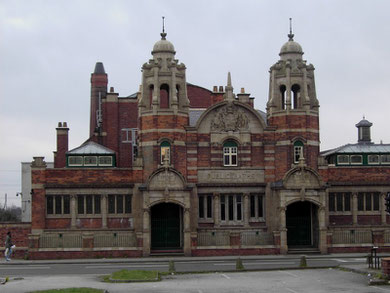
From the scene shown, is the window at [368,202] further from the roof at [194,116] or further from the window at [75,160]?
the window at [75,160]

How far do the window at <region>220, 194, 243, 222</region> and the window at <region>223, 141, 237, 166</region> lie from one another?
2.25 m

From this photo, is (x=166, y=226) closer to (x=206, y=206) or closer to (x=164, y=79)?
(x=206, y=206)

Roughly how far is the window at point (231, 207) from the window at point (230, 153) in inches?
88.6

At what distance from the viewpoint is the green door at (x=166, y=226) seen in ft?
156

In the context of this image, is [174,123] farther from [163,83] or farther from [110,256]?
[110,256]

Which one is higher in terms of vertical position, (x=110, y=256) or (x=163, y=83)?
(x=163, y=83)

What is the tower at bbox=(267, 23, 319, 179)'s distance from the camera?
48062 millimetres

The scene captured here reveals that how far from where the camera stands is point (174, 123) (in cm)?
4731

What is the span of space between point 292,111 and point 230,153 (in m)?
5.10

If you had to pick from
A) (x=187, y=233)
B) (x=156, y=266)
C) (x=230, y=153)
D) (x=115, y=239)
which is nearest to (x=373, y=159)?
(x=230, y=153)

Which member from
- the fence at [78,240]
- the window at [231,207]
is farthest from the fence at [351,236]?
the fence at [78,240]

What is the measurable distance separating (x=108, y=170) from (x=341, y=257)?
1608cm

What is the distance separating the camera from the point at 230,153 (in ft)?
159

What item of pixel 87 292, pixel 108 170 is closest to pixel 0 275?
pixel 87 292
